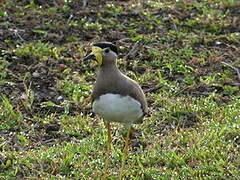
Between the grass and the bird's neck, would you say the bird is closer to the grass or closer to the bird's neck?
the bird's neck

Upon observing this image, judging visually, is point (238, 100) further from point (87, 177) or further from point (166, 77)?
point (87, 177)

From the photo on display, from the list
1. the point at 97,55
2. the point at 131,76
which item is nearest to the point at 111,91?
the point at 97,55

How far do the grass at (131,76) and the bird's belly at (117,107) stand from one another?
2.27 ft

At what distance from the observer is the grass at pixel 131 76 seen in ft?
18.8

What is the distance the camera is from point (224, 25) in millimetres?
8945

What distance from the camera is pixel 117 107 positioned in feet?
16.4

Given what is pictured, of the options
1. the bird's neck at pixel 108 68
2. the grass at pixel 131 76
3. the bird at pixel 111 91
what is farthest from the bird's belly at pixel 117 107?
the grass at pixel 131 76

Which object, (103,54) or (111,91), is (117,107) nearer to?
(111,91)

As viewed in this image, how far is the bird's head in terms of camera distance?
5.08 metres

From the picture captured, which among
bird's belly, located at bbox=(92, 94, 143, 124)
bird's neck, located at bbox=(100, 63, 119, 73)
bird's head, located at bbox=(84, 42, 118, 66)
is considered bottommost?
bird's belly, located at bbox=(92, 94, 143, 124)

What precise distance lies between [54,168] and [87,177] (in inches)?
12.7

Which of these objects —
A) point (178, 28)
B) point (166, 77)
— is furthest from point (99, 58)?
point (178, 28)

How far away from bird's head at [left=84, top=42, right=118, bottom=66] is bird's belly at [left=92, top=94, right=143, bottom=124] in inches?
12.0

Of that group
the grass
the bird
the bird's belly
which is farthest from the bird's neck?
the grass
